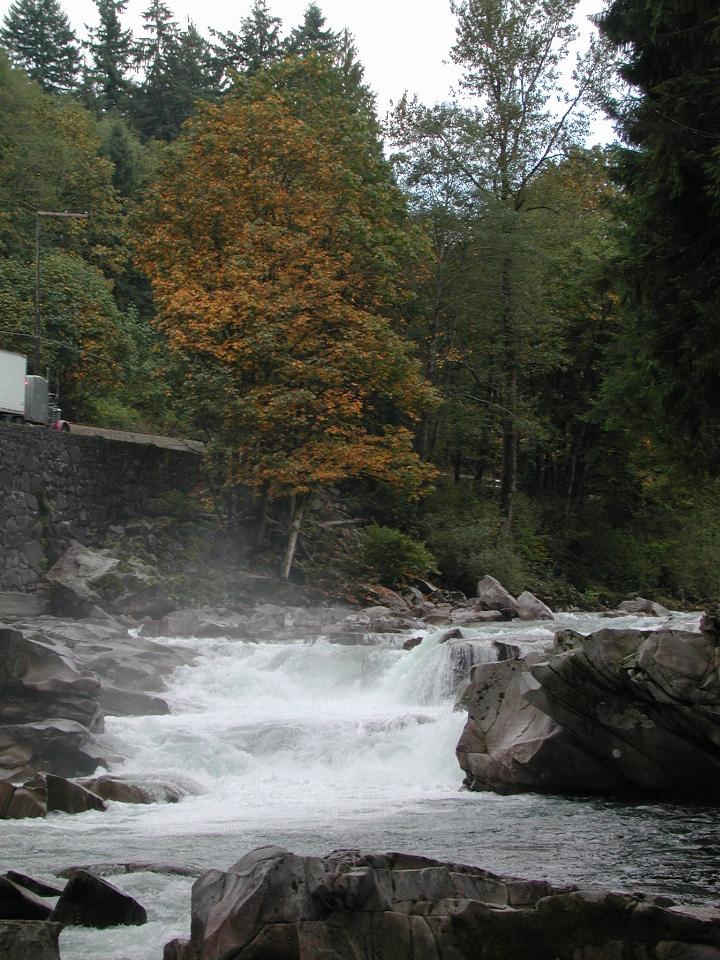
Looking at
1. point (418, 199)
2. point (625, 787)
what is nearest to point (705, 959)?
point (625, 787)

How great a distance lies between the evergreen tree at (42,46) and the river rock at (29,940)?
77430mm

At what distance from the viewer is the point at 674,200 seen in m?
14.1

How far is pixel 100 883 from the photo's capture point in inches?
318

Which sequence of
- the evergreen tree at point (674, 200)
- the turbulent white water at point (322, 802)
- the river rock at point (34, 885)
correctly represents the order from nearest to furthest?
the river rock at point (34, 885), the turbulent white water at point (322, 802), the evergreen tree at point (674, 200)

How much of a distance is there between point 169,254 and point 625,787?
72.0ft

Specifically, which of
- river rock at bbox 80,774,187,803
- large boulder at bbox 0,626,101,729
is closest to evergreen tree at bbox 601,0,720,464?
river rock at bbox 80,774,187,803

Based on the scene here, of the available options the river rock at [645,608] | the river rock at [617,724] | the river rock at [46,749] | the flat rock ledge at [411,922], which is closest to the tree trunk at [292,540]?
the river rock at [645,608]

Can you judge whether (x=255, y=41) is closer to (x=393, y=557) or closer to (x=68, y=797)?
(x=393, y=557)

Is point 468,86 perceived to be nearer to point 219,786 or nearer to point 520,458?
point 520,458

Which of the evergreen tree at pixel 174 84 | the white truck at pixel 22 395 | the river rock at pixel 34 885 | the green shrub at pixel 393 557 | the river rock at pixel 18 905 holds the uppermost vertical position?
the evergreen tree at pixel 174 84

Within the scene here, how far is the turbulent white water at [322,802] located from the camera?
32.7 feet

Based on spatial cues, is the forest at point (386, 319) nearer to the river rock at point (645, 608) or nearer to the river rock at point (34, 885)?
the river rock at point (645, 608)

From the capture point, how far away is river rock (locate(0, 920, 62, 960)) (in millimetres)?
6637

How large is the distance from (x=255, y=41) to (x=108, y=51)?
18378 millimetres
